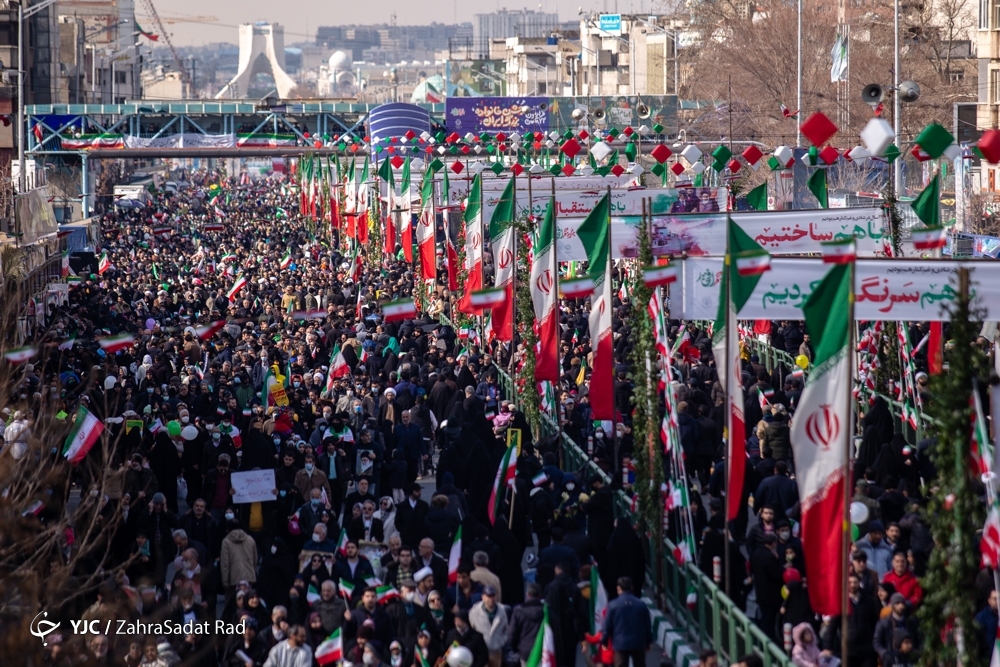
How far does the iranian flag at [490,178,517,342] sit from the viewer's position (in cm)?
2039

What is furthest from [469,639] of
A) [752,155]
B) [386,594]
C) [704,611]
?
[752,155]

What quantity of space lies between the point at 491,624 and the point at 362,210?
2920cm

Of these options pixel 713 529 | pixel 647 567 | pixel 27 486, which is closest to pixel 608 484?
pixel 647 567

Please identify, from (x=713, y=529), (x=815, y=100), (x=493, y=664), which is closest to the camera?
(x=493, y=664)

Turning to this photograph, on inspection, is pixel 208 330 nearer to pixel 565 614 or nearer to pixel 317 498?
pixel 317 498

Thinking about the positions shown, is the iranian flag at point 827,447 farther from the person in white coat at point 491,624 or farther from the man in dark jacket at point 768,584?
the person in white coat at point 491,624

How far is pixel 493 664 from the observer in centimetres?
1098

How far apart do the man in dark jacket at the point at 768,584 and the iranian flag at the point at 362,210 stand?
27720mm

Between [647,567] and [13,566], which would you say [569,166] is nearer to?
[647,567]

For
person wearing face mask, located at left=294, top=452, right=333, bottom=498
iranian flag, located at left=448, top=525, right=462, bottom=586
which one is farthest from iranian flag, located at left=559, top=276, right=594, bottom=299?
iranian flag, located at left=448, top=525, right=462, bottom=586

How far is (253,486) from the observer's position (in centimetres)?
1441

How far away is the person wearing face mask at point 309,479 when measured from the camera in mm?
15375

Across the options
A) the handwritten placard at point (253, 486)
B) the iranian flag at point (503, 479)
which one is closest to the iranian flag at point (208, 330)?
the handwritten placard at point (253, 486)

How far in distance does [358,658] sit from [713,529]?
3.40 m
